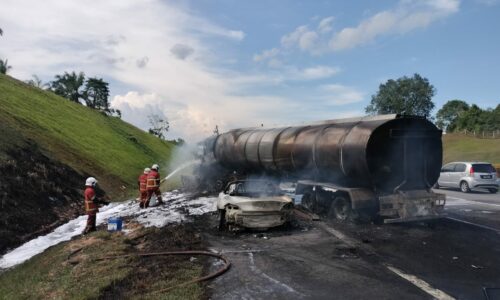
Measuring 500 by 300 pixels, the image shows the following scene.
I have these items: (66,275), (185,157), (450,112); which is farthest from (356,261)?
(450,112)

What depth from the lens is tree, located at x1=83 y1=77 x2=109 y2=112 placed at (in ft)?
257

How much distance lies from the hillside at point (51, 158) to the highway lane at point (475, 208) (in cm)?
1487

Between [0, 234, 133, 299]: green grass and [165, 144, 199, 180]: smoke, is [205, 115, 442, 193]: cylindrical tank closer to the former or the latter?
[0, 234, 133, 299]: green grass

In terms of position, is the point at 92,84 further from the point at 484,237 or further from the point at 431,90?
the point at 484,237

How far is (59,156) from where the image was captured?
29438 mm

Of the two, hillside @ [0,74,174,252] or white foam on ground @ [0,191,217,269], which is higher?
hillside @ [0,74,174,252]

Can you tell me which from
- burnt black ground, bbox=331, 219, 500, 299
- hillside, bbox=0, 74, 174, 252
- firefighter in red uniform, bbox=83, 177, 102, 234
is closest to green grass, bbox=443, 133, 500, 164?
hillside, bbox=0, 74, 174, 252

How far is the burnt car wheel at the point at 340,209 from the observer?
1278 centimetres

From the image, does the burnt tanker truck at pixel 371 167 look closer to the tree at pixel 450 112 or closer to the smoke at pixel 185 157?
the smoke at pixel 185 157

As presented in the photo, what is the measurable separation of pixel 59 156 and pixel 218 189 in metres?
13.7

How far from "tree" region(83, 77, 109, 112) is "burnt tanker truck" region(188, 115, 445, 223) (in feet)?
231

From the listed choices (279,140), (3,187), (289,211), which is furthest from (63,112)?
(289,211)

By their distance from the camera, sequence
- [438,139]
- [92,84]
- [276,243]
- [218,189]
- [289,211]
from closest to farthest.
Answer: [276,243] → [289,211] → [438,139] → [218,189] → [92,84]

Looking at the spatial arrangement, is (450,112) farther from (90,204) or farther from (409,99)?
(90,204)
